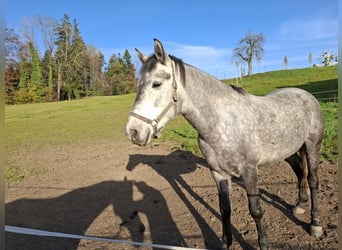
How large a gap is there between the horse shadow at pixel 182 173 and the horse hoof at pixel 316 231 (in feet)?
3.18

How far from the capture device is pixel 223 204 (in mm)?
3209

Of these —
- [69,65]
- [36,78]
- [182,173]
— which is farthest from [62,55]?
[182,173]

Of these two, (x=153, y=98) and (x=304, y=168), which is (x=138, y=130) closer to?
(x=153, y=98)

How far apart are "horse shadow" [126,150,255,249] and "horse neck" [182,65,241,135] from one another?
6.47 feet

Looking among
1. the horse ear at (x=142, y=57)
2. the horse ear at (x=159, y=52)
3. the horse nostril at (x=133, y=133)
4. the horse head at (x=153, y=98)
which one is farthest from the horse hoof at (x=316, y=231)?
the horse ear at (x=142, y=57)

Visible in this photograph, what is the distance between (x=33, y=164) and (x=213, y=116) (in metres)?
7.75

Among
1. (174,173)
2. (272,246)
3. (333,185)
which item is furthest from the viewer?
(174,173)

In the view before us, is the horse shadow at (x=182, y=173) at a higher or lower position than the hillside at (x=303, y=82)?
lower

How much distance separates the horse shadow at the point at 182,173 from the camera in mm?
3783

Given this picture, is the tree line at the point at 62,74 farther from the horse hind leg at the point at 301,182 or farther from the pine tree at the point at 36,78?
the horse hind leg at the point at 301,182

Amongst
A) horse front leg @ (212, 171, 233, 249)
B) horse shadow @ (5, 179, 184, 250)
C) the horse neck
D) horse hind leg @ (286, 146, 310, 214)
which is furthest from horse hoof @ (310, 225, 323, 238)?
the horse neck

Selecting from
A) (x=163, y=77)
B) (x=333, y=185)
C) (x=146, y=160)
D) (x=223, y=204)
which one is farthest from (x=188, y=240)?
(x=146, y=160)

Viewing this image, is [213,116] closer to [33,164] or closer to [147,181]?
[147,181]

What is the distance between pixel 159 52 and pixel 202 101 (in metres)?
0.70
